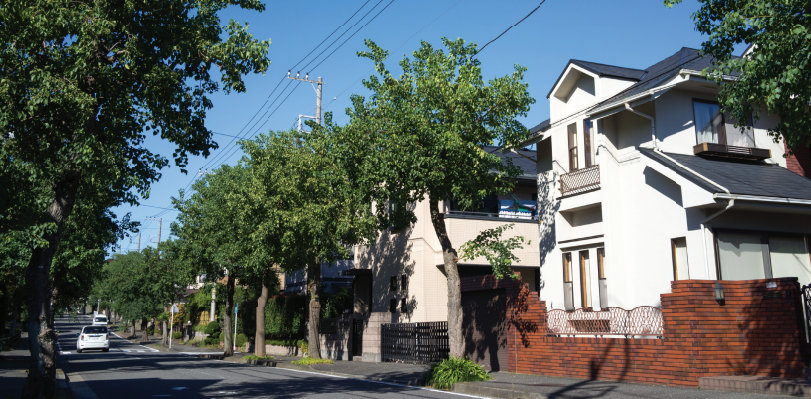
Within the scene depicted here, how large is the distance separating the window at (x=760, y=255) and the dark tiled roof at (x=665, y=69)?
14.5 feet

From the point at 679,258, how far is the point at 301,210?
1297 cm

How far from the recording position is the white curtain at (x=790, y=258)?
49.0 feet

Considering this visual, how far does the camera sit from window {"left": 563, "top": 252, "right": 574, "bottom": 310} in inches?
745

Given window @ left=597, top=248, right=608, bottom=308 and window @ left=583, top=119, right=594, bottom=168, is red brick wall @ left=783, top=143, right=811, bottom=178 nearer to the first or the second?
window @ left=583, top=119, right=594, bottom=168

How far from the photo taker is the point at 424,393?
44.2 feet

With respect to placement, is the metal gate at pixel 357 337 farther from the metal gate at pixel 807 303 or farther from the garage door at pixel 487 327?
the metal gate at pixel 807 303

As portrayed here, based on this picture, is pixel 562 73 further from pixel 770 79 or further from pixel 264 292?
pixel 264 292

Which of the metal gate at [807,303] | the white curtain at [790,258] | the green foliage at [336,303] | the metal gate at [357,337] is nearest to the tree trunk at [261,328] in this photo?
the green foliage at [336,303]

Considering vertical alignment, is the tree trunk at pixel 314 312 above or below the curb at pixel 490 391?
above

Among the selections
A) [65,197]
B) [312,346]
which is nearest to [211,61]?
[65,197]

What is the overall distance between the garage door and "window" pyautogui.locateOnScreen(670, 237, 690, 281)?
4.85 meters

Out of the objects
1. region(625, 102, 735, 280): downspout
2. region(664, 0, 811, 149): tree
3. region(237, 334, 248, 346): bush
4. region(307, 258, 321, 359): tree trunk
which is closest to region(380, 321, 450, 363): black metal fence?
region(307, 258, 321, 359): tree trunk

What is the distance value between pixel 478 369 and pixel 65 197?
9.78 metres

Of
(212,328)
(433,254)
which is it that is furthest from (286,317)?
(212,328)
